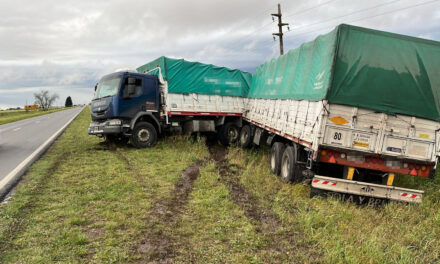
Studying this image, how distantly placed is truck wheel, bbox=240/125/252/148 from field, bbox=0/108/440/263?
5011mm

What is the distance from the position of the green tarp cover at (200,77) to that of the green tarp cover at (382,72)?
7109 millimetres

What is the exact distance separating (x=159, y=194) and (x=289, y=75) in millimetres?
5034

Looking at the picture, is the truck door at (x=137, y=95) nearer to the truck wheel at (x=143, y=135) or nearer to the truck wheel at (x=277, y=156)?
the truck wheel at (x=143, y=135)

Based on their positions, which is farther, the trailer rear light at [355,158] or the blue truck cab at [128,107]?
the blue truck cab at [128,107]

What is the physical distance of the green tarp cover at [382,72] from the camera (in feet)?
19.1

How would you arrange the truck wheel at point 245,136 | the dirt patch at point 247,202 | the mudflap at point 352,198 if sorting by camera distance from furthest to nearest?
the truck wheel at point 245,136 → the mudflap at point 352,198 → the dirt patch at point 247,202

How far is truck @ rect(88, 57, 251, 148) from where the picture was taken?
10961 millimetres

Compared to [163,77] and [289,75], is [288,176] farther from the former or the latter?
[163,77]

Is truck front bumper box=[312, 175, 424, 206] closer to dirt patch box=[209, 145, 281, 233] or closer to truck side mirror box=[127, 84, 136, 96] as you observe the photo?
dirt patch box=[209, 145, 281, 233]

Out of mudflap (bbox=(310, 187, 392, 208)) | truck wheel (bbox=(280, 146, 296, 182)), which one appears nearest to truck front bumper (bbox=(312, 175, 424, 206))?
mudflap (bbox=(310, 187, 392, 208))

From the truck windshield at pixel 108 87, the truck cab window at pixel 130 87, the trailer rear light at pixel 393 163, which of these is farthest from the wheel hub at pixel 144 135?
the trailer rear light at pixel 393 163

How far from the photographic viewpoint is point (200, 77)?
41.9ft

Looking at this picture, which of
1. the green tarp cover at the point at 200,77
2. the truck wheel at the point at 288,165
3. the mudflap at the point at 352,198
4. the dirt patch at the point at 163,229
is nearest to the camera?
the dirt patch at the point at 163,229

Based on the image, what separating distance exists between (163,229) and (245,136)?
904cm
